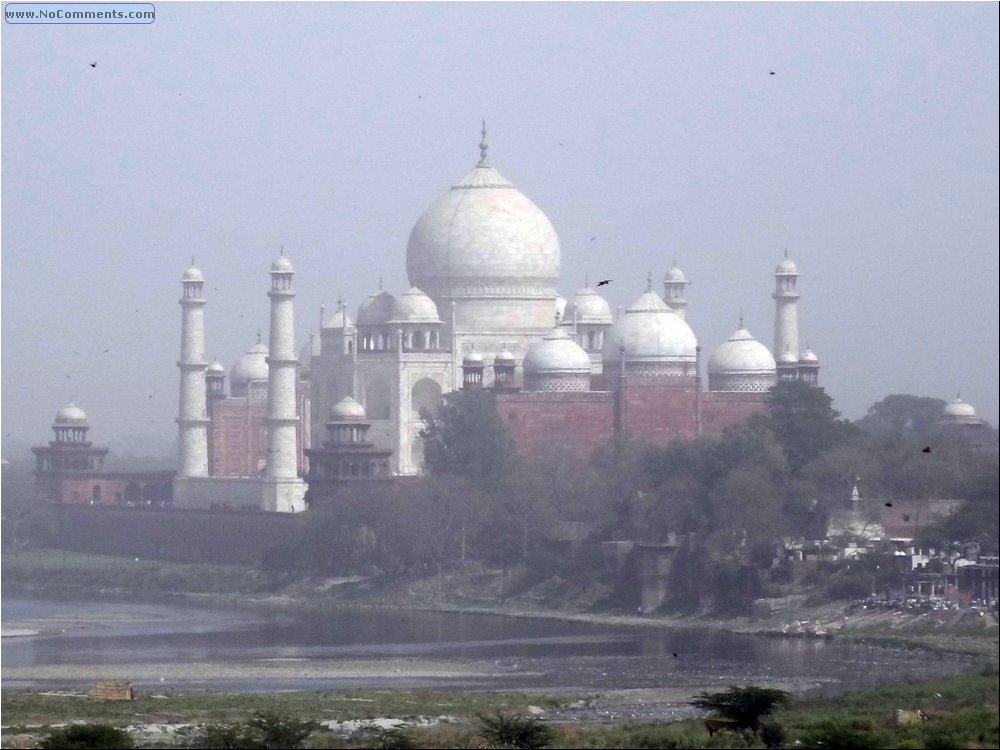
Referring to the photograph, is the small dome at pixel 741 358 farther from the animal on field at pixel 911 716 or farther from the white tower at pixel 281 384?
the animal on field at pixel 911 716

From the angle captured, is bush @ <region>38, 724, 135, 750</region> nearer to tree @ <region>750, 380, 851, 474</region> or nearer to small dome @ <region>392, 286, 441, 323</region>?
tree @ <region>750, 380, 851, 474</region>

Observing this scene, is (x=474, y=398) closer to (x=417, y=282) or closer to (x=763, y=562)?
(x=417, y=282)

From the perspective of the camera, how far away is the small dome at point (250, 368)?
79.1 meters

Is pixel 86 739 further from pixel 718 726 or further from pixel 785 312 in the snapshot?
pixel 785 312

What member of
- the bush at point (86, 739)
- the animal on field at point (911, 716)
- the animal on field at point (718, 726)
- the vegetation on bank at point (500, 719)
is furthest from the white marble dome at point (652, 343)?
the bush at point (86, 739)

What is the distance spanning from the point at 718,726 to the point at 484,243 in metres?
39.9

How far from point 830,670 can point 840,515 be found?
407 inches

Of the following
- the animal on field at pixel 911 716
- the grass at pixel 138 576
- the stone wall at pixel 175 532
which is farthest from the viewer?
the stone wall at pixel 175 532

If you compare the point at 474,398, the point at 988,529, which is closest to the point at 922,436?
the point at 474,398

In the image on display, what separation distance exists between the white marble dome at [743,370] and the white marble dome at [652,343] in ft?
3.37

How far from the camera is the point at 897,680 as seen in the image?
3806 cm

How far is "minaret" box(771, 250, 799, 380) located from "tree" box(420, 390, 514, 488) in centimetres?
885

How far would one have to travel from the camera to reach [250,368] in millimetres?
79312

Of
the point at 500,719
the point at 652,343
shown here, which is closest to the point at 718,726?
the point at 500,719
